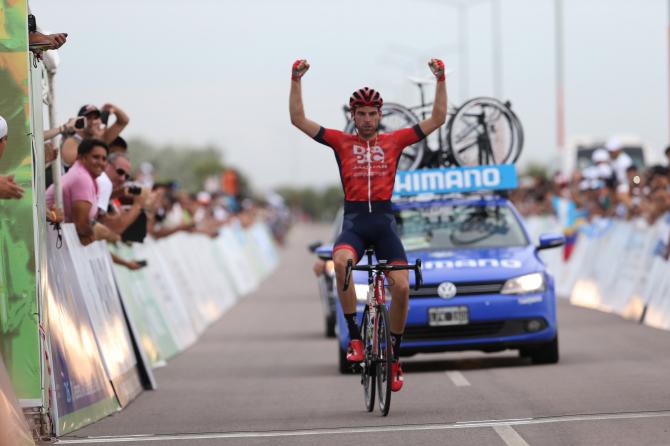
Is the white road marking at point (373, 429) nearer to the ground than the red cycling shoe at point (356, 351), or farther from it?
nearer to the ground

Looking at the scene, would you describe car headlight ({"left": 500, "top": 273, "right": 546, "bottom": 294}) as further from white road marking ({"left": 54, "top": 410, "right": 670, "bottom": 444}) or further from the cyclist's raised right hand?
white road marking ({"left": 54, "top": 410, "right": 670, "bottom": 444})

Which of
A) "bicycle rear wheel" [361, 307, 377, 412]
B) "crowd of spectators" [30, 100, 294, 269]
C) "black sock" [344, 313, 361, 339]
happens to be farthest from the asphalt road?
"crowd of spectators" [30, 100, 294, 269]

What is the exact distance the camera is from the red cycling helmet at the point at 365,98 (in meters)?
11.4

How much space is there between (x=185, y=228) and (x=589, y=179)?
8.84 meters

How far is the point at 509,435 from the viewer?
9.46 metres

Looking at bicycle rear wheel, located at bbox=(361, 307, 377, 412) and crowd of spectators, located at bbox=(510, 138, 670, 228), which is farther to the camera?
crowd of spectators, located at bbox=(510, 138, 670, 228)

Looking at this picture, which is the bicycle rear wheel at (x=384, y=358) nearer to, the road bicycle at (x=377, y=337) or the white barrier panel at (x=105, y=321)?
the road bicycle at (x=377, y=337)

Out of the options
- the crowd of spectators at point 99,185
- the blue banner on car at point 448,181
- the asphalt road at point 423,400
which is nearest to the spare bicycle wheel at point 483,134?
the blue banner on car at point 448,181

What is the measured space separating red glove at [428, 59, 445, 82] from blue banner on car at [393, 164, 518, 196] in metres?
Result: 4.41

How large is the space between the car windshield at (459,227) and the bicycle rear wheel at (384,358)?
4118 millimetres

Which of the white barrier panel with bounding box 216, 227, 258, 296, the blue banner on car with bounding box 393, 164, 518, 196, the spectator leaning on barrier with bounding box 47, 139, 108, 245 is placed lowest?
the white barrier panel with bounding box 216, 227, 258, 296

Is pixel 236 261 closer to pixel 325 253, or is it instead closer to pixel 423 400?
pixel 325 253

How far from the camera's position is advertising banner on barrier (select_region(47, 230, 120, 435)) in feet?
35.1

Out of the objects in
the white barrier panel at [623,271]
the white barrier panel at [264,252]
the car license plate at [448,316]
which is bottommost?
the white barrier panel at [264,252]
